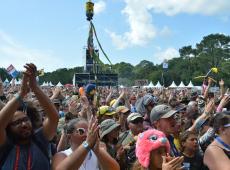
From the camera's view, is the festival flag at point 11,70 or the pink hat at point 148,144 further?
the festival flag at point 11,70

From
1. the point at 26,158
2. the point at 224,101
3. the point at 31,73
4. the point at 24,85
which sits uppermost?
the point at 31,73

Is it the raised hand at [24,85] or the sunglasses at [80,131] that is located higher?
the raised hand at [24,85]

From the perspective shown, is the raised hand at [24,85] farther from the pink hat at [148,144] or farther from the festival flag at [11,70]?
the festival flag at [11,70]

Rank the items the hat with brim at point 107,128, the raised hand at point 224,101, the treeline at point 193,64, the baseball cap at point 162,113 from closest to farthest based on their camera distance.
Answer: the baseball cap at point 162,113, the hat with brim at point 107,128, the raised hand at point 224,101, the treeline at point 193,64

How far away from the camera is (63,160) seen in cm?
304

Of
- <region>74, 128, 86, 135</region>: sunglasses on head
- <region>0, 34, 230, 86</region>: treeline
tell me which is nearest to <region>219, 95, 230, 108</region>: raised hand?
<region>74, 128, 86, 135</region>: sunglasses on head

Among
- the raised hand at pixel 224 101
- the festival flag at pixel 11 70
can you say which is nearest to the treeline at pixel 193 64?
the festival flag at pixel 11 70

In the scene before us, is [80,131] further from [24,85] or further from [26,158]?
[24,85]

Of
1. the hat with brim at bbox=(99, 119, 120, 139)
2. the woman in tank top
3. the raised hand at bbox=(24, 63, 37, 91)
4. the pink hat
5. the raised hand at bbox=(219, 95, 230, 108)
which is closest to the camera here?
the woman in tank top

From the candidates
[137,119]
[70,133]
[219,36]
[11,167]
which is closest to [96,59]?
[137,119]

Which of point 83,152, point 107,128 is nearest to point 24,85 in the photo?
point 83,152

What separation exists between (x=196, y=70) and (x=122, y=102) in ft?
268

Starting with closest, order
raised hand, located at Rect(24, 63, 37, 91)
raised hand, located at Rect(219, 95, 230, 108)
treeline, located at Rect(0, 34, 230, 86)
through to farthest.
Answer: raised hand, located at Rect(24, 63, 37, 91), raised hand, located at Rect(219, 95, 230, 108), treeline, located at Rect(0, 34, 230, 86)

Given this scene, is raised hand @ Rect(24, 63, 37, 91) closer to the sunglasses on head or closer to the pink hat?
the sunglasses on head
